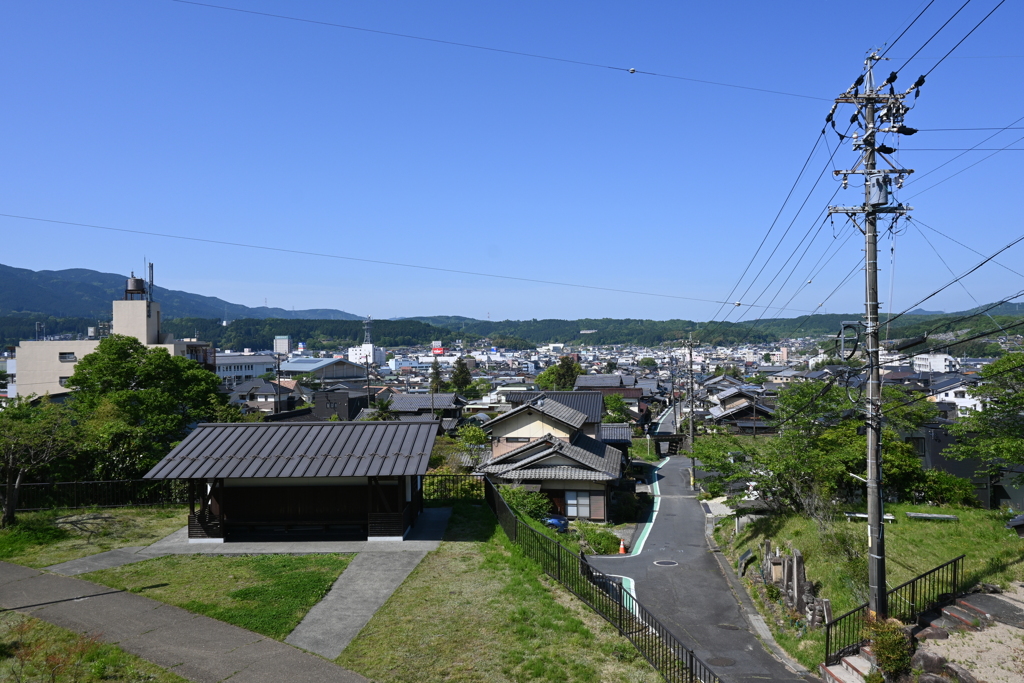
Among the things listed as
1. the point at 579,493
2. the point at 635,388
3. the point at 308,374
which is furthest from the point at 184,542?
the point at 308,374

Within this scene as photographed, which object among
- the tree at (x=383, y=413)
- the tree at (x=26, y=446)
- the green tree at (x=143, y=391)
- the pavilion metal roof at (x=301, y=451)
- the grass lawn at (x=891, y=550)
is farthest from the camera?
the tree at (x=383, y=413)

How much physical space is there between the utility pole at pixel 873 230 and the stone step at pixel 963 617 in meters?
1.43

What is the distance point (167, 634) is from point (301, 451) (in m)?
6.34

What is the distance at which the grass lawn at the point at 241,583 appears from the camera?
10773 millimetres

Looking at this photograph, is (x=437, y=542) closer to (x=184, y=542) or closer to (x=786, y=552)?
(x=184, y=542)

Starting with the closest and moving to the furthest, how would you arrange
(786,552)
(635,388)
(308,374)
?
(786,552), (635,388), (308,374)

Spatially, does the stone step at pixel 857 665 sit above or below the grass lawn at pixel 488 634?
below

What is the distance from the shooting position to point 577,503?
2767cm

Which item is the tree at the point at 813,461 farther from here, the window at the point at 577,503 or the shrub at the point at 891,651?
the shrub at the point at 891,651

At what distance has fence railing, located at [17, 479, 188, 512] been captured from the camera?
61.0 feet

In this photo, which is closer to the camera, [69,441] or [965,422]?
[69,441]

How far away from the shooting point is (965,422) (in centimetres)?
2189

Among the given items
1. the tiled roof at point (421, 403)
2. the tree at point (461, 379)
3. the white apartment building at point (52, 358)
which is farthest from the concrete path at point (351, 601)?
the tree at point (461, 379)

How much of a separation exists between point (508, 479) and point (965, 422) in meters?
16.7
